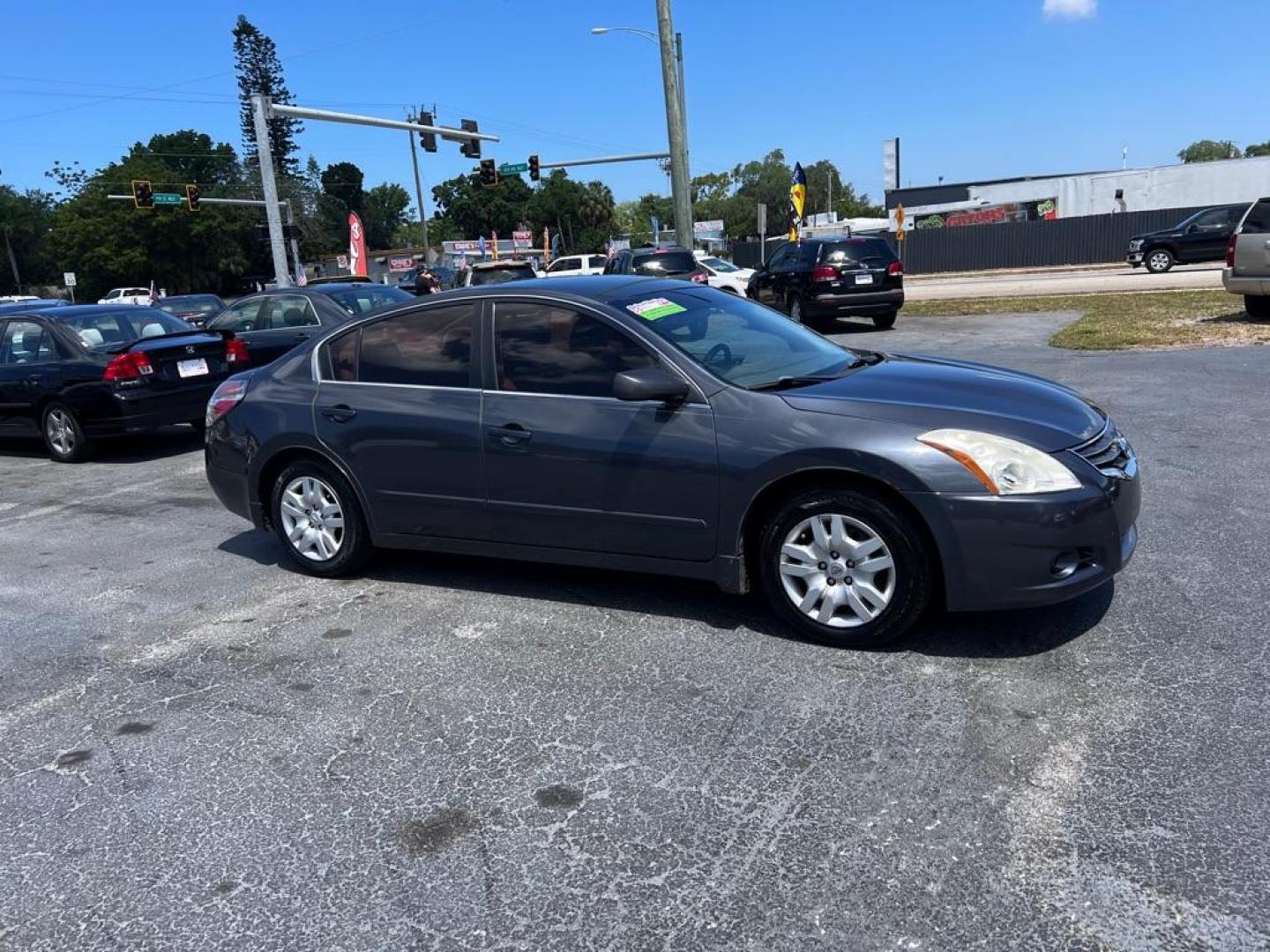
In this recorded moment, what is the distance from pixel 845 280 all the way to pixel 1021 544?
Answer: 13.7 m

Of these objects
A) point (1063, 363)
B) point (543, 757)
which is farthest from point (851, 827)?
point (1063, 363)

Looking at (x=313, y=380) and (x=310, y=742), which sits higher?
(x=313, y=380)

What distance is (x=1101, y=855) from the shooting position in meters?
2.79

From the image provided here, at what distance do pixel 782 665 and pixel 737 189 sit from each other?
14677 centimetres

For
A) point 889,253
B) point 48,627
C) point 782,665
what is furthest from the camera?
point 889,253

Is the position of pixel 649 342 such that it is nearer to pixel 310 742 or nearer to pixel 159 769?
pixel 310 742

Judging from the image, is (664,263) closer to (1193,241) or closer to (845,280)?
(845,280)

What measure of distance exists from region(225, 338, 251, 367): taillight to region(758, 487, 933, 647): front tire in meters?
7.82

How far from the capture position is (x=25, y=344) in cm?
1020

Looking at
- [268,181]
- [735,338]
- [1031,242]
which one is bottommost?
[735,338]

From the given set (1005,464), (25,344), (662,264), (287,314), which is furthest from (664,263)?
(1005,464)

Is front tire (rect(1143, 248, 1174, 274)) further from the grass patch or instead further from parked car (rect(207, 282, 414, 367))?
parked car (rect(207, 282, 414, 367))

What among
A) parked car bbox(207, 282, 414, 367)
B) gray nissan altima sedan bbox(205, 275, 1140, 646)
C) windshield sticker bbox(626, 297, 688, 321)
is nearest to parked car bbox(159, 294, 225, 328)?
parked car bbox(207, 282, 414, 367)

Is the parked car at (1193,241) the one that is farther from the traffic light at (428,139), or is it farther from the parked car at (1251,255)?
the traffic light at (428,139)
